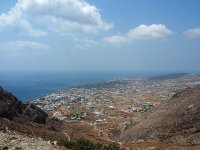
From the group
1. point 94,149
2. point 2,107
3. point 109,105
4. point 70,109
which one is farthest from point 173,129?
point 109,105

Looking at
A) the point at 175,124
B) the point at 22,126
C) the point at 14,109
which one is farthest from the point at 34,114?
the point at 175,124

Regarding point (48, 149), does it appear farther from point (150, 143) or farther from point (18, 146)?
point (150, 143)

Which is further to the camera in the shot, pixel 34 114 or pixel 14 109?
pixel 34 114

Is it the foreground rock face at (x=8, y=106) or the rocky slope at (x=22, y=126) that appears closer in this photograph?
the rocky slope at (x=22, y=126)

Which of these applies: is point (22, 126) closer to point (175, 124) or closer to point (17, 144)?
point (17, 144)

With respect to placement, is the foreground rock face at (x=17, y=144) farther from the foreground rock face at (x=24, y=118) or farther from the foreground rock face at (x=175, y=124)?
the foreground rock face at (x=175, y=124)

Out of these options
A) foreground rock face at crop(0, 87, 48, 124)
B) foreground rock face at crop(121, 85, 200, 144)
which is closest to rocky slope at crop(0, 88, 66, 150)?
foreground rock face at crop(0, 87, 48, 124)

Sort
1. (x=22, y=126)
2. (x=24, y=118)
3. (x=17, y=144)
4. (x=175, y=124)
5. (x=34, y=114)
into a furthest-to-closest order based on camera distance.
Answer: (x=34, y=114)
(x=24, y=118)
(x=175, y=124)
(x=22, y=126)
(x=17, y=144)

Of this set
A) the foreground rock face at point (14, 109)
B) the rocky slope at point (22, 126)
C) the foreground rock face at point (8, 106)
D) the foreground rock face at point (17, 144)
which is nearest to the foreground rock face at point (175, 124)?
the rocky slope at point (22, 126)
